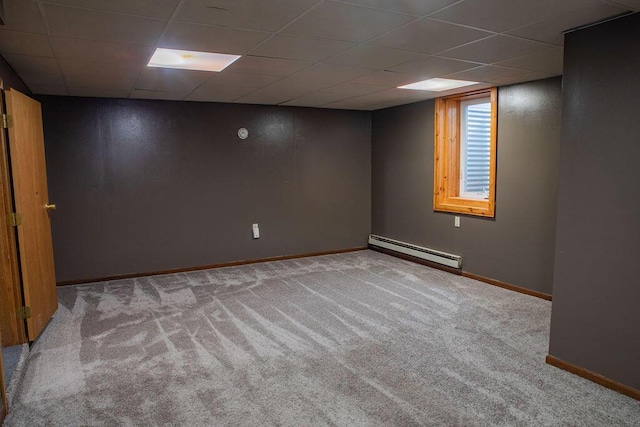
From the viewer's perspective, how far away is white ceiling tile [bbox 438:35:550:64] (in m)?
2.71

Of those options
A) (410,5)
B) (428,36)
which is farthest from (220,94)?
(410,5)

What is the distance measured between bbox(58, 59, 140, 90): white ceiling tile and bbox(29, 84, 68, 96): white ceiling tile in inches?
5.7

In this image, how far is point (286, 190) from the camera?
19.0 ft

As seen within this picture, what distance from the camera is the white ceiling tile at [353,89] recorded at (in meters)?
4.16

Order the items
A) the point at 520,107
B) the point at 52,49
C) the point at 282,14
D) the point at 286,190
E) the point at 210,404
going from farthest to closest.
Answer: the point at 286,190 < the point at 520,107 < the point at 52,49 < the point at 210,404 < the point at 282,14

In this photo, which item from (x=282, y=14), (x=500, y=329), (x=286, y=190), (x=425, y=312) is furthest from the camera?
(x=286, y=190)

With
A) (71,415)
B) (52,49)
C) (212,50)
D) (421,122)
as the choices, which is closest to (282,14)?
(212,50)

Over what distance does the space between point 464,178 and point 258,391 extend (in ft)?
12.1

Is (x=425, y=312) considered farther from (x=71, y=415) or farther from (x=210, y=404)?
(x=71, y=415)

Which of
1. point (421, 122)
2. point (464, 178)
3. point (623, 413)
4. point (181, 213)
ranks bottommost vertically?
point (623, 413)

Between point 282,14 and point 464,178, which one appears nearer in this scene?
point 282,14

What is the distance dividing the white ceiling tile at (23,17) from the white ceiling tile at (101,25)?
0.05 m

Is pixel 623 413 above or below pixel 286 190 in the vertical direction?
below

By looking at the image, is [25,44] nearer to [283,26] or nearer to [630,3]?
[283,26]
